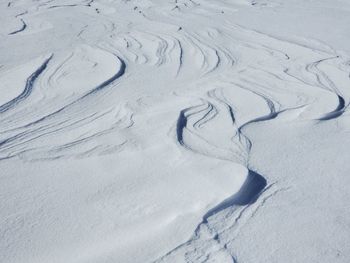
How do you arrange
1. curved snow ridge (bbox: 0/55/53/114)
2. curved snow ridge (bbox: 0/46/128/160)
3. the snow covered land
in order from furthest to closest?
1. curved snow ridge (bbox: 0/55/53/114)
2. curved snow ridge (bbox: 0/46/128/160)
3. the snow covered land

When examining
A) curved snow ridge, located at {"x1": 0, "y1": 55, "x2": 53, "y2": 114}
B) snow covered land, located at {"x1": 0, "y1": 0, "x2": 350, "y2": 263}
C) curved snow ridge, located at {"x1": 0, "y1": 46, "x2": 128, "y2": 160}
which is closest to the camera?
snow covered land, located at {"x1": 0, "y1": 0, "x2": 350, "y2": 263}

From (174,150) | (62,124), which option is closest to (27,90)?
(62,124)

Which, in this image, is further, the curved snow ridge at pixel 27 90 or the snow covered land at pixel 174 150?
the curved snow ridge at pixel 27 90

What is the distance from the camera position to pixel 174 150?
1.63 m

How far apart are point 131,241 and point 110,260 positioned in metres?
0.09

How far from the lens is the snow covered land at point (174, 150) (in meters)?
1.18

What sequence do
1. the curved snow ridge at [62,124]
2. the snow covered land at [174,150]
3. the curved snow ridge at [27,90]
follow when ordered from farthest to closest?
the curved snow ridge at [27,90]
the curved snow ridge at [62,124]
the snow covered land at [174,150]

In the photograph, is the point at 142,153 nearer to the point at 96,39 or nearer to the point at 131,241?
the point at 131,241

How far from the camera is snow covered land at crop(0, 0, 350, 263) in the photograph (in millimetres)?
1183

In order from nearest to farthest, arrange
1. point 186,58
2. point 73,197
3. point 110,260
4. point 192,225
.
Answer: point 110,260 < point 192,225 < point 73,197 < point 186,58

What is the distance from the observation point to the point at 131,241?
117 cm

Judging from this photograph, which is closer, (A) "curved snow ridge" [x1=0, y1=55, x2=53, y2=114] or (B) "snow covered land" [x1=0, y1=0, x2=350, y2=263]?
(B) "snow covered land" [x1=0, y1=0, x2=350, y2=263]

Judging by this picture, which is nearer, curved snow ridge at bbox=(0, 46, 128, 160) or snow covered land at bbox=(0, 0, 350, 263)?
snow covered land at bbox=(0, 0, 350, 263)

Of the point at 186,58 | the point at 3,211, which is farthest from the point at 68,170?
the point at 186,58
